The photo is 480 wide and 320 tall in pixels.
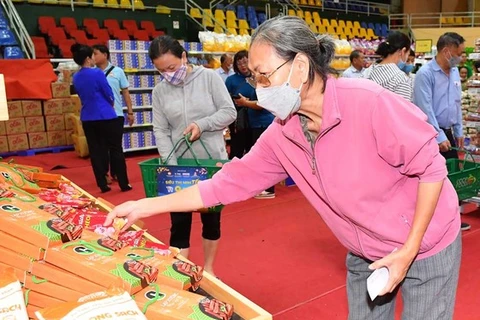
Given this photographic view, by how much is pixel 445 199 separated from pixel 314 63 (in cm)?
56

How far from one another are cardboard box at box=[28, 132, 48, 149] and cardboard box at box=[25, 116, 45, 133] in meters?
0.07

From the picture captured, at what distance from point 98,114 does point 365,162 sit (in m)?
4.79

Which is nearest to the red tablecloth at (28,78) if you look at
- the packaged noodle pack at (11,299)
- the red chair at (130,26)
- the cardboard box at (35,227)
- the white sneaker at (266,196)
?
the red chair at (130,26)

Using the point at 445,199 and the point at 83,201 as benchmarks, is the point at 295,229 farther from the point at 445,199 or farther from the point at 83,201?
the point at 445,199

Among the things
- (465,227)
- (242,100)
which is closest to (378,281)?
(465,227)

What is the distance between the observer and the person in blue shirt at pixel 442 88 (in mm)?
4104

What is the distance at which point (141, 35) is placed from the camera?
1125 centimetres

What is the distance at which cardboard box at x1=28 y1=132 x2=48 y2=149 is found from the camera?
8508mm

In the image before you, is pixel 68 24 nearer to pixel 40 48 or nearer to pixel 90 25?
pixel 90 25

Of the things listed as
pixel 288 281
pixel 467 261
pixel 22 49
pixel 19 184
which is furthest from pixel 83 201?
pixel 22 49

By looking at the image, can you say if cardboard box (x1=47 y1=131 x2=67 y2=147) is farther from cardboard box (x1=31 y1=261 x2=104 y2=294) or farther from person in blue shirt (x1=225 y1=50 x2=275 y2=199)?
cardboard box (x1=31 y1=261 x2=104 y2=294)

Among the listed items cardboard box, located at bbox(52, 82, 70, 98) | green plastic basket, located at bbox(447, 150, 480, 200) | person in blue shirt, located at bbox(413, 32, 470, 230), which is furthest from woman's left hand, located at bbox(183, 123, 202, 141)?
cardboard box, located at bbox(52, 82, 70, 98)

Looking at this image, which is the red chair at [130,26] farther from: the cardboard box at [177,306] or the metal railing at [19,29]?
the cardboard box at [177,306]

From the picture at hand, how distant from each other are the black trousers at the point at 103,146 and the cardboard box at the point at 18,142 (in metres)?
2.95
